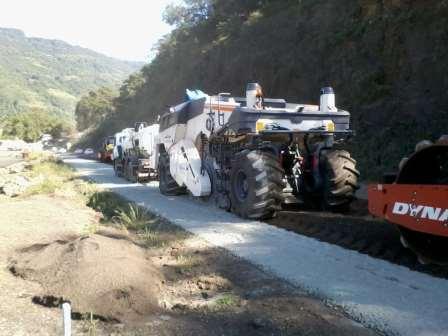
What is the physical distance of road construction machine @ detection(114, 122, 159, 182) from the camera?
19.2m

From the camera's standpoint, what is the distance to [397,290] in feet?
17.3

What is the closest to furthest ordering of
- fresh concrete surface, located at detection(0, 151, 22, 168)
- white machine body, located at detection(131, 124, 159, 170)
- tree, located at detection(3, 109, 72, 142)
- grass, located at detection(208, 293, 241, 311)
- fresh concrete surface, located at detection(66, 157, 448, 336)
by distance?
fresh concrete surface, located at detection(66, 157, 448, 336), grass, located at detection(208, 293, 241, 311), white machine body, located at detection(131, 124, 159, 170), fresh concrete surface, located at detection(0, 151, 22, 168), tree, located at detection(3, 109, 72, 142)

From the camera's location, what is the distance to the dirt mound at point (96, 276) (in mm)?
4875

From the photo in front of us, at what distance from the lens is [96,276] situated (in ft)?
17.3

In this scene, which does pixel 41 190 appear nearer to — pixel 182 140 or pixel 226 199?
pixel 182 140

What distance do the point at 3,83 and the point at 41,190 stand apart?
187m

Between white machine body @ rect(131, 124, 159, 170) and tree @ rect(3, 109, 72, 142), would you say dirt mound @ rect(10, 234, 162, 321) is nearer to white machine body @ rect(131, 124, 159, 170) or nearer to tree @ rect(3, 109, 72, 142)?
white machine body @ rect(131, 124, 159, 170)

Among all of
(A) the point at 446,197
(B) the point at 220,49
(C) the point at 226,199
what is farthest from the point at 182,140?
(B) the point at 220,49

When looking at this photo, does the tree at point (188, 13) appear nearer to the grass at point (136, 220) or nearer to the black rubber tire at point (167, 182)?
the black rubber tire at point (167, 182)

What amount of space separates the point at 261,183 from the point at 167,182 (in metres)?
5.41

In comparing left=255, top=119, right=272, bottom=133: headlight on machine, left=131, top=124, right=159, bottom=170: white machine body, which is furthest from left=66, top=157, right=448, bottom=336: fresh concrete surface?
left=131, top=124, right=159, bottom=170: white machine body

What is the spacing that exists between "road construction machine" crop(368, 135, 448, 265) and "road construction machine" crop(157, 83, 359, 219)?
296cm

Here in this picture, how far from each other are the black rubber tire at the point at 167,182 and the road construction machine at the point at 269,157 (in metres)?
2.05

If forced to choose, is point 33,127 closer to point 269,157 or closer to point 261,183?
point 269,157
